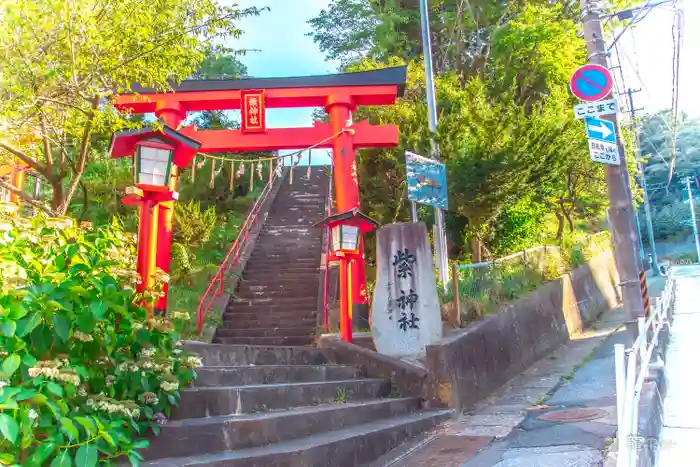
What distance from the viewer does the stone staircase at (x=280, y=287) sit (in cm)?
1149

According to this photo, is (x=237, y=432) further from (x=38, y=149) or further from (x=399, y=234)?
(x=38, y=149)

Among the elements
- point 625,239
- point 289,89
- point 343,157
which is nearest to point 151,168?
point 625,239

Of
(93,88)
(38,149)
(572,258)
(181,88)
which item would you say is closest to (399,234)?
(93,88)

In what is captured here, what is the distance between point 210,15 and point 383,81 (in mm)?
7809

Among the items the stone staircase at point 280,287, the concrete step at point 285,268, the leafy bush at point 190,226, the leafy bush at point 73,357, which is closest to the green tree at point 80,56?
the leafy bush at point 73,357

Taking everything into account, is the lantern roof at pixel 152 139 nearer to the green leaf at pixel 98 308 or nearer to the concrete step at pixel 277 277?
the green leaf at pixel 98 308

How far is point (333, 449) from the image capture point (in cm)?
514

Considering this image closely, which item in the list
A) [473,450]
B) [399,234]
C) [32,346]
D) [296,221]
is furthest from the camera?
[296,221]

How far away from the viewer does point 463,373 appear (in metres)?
7.99

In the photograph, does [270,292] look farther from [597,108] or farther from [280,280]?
[597,108]

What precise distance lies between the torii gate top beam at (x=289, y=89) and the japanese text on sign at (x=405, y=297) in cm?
738

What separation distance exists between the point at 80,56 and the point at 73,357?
433 centimetres

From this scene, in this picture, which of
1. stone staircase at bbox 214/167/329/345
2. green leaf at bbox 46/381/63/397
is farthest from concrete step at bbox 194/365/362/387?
stone staircase at bbox 214/167/329/345

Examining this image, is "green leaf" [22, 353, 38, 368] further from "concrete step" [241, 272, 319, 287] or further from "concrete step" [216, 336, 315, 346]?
"concrete step" [241, 272, 319, 287]
